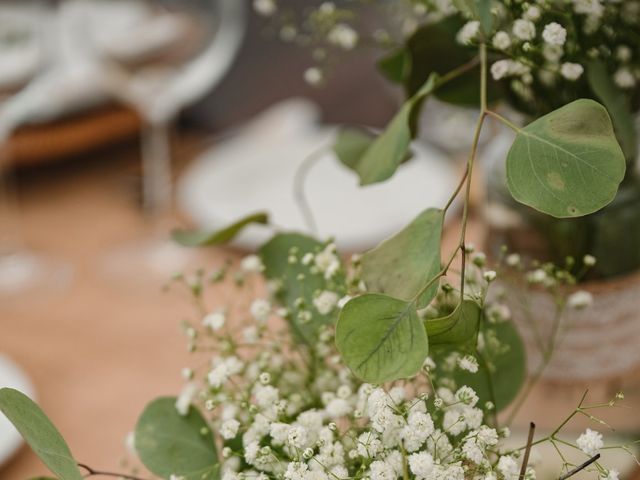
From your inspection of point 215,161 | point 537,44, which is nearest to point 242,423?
point 537,44

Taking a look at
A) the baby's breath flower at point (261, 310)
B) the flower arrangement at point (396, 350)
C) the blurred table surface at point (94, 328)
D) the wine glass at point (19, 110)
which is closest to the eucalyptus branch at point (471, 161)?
the flower arrangement at point (396, 350)

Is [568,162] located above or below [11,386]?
above

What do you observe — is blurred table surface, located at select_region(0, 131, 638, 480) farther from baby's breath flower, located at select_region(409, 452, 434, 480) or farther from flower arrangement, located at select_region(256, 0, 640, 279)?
baby's breath flower, located at select_region(409, 452, 434, 480)

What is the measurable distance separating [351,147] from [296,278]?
0.09 meters

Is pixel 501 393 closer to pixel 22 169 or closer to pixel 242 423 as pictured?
pixel 242 423

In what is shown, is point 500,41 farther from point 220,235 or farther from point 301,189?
point 301,189

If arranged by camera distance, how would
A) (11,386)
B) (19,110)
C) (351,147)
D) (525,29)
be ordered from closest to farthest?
(525,29), (351,147), (11,386), (19,110)

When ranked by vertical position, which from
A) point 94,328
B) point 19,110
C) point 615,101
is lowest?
point 94,328

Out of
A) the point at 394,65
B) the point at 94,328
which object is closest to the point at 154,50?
the point at 94,328

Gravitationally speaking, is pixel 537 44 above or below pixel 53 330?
above

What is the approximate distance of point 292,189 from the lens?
1.11 metres

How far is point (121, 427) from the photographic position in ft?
2.53

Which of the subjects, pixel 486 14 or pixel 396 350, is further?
pixel 486 14

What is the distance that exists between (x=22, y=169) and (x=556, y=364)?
0.72 m
